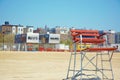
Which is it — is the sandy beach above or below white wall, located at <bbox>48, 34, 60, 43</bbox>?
above

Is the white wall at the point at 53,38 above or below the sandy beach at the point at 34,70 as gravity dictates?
below

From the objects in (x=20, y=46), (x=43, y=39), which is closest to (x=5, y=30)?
(x=43, y=39)

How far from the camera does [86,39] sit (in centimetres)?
687

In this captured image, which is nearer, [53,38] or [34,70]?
[34,70]

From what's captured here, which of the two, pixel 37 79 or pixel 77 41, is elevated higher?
pixel 77 41

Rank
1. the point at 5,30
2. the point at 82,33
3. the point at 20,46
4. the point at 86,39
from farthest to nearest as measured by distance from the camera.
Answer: the point at 5,30, the point at 20,46, the point at 82,33, the point at 86,39

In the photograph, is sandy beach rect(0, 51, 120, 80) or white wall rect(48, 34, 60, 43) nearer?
sandy beach rect(0, 51, 120, 80)

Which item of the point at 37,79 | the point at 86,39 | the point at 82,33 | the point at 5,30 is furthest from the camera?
the point at 5,30

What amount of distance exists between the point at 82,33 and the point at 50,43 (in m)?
120

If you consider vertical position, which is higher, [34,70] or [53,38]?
[34,70]

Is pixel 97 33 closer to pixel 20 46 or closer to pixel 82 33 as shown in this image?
pixel 82 33

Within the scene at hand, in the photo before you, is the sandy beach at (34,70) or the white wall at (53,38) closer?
the sandy beach at (34,70)

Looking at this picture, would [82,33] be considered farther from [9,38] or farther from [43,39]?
[9,38]

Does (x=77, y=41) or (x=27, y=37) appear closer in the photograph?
(x=77, y=41)
